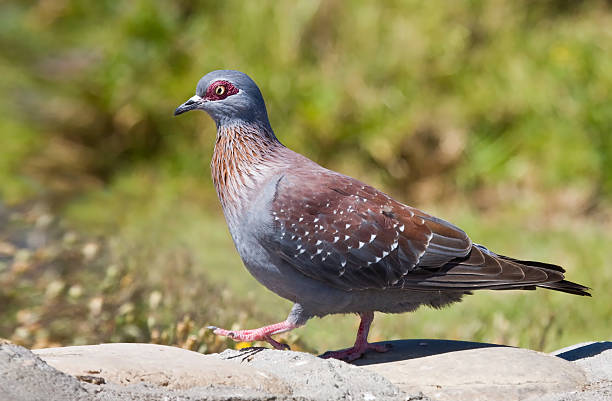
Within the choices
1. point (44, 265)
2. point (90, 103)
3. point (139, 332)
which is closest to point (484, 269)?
point (139, 332)

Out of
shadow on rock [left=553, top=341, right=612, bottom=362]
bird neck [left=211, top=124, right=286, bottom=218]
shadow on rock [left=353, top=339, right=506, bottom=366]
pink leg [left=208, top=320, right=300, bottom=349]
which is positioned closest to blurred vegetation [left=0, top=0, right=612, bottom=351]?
shadow on rock [left=553, top=341, right=612, bottom=362]

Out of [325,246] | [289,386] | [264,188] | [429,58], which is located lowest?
[289,386]

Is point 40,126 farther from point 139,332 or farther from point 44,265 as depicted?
point 139,332

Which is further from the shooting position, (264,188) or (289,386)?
(264,188)

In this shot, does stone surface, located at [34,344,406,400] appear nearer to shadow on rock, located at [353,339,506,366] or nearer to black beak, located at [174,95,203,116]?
shadow on rock, located at [353,339,506,366]

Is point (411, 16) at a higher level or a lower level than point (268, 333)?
higher

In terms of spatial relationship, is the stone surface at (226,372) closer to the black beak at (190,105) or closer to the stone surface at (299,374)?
the stone surface at (299,374)

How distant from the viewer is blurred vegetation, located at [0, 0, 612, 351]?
26.5ft

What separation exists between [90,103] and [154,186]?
1.39 meters

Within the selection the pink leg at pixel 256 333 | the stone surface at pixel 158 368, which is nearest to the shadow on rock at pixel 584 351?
the pink leg at pixel 256 333

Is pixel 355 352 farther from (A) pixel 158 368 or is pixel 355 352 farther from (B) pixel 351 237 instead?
(A) pixel 158 368

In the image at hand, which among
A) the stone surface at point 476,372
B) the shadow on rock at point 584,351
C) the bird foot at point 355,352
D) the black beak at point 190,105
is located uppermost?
the black beak at point 190,105

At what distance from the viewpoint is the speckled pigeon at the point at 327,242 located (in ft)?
13.1

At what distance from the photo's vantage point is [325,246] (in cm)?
404
